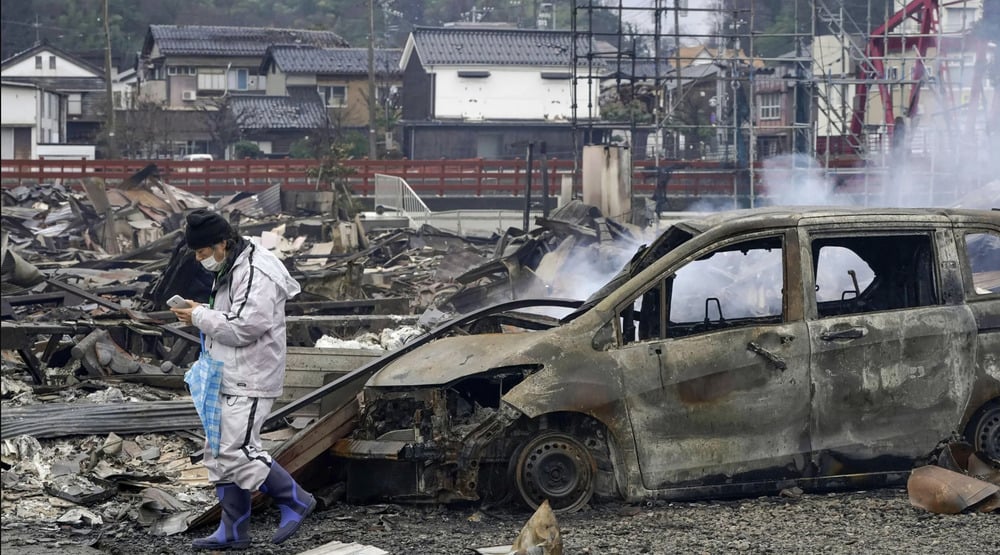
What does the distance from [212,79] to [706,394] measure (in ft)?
216

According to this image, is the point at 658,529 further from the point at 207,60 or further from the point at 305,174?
the point at 207,60

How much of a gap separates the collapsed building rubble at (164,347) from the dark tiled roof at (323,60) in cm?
3978

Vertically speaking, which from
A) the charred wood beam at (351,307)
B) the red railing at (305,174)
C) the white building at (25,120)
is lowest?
the charred wood beam at (351,307)

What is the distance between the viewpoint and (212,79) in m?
68.9

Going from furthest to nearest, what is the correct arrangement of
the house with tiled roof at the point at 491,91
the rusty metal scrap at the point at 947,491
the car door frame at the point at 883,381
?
the house with tiled roof at the point at 491,91, the car door frame at the point at 883,381, the rusty metal scrap at the point at 947,491

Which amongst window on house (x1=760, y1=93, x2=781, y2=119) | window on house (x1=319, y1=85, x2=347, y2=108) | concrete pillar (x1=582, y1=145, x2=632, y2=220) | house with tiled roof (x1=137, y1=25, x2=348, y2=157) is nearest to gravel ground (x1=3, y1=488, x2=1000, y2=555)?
concrete pillar (x1=582, y1=145, x2=632, y2=220)

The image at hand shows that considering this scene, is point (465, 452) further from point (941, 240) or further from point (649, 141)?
point (649, 141)

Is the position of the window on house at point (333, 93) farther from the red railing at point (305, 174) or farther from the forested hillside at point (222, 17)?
the red railing at point (305, 174)

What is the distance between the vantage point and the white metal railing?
104ft

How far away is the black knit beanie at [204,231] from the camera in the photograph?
227 inches

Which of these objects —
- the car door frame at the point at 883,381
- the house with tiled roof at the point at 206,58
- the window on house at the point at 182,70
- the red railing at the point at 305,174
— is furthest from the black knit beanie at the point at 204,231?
the window on house at the point at 182,70

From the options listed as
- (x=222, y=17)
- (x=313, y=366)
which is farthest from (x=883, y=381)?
(x=222, y=17)

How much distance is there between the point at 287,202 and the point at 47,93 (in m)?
29.1

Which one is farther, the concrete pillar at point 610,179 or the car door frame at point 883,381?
the concrete pillar at point 610,179
